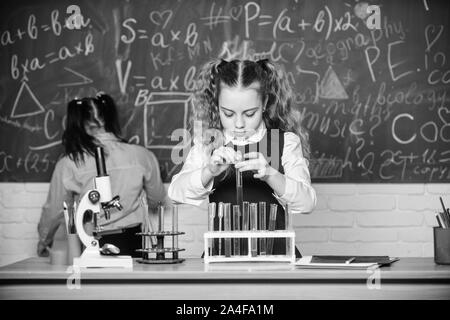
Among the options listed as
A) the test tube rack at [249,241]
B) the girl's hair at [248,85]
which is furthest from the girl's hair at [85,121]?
the test tube rack at [249,241]

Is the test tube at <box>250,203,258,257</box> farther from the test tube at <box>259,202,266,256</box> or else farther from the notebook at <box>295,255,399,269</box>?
the notebook at <box>295,255,399,269</box>

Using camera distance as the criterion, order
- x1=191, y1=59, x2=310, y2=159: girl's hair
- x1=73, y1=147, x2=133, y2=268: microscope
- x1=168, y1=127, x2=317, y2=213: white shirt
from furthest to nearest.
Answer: x1=191, y1=59, x2=310, y2=159: girl's hair, x1=168, y1=127, x2=317, y2=213: white shirt, x1=73, y1=147, x2=133, y2=268: microscope

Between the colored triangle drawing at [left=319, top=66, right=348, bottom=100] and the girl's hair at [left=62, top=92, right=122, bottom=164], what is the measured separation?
980 mm

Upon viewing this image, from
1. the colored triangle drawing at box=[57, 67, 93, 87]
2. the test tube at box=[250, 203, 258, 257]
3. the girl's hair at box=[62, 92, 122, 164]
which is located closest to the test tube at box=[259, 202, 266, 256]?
the test tube at box=[250, 203, 258, 257]

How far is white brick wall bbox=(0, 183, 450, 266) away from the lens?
3652 mm

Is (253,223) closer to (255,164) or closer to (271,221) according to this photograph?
(271,221)

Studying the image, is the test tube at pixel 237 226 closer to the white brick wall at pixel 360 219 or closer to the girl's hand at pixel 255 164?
the girl's hand at pixel 255 164

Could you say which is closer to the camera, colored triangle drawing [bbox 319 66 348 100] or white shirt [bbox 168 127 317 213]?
white shirt [bbox 168 127 317 213]

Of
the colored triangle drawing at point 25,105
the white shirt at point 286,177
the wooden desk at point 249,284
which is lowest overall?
the wooden desk at point 249,284

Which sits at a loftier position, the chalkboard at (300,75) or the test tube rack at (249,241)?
the chalkboard at (300,75)

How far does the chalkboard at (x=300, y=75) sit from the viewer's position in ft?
11.9
